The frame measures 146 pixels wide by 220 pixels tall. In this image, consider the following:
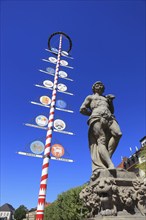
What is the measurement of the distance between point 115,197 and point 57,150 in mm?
9118

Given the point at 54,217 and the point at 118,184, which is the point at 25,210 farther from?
the point at 118,184

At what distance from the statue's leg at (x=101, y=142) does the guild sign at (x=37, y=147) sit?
768 cm

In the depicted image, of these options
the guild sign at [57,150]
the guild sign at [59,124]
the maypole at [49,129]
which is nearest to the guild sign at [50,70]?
the maypole at [49,129]

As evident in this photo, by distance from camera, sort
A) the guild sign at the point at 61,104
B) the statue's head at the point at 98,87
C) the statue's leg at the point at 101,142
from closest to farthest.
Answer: the statue's leg at the point at 101,142 < the statue's head at the point at 98,87 < the guild sign at the point at 61,104

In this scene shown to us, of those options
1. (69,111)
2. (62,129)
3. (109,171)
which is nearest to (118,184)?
(109,171)

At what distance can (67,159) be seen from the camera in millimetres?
13633

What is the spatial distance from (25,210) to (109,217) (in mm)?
110054

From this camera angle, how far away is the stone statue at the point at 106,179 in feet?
14.4

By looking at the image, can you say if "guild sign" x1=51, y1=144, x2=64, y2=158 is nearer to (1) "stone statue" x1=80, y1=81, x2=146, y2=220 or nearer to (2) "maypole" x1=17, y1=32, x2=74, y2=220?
(2) "maypole" x1=17, y1=32, x2=74, y2=220

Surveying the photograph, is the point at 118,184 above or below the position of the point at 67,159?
below

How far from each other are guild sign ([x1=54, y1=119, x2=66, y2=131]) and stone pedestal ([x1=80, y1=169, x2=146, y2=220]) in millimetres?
9402

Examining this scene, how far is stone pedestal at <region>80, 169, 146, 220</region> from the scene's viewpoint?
171 inches

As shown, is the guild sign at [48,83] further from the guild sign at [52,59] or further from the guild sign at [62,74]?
the guild sign at [52,59]

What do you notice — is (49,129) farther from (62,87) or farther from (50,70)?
(50,70)
